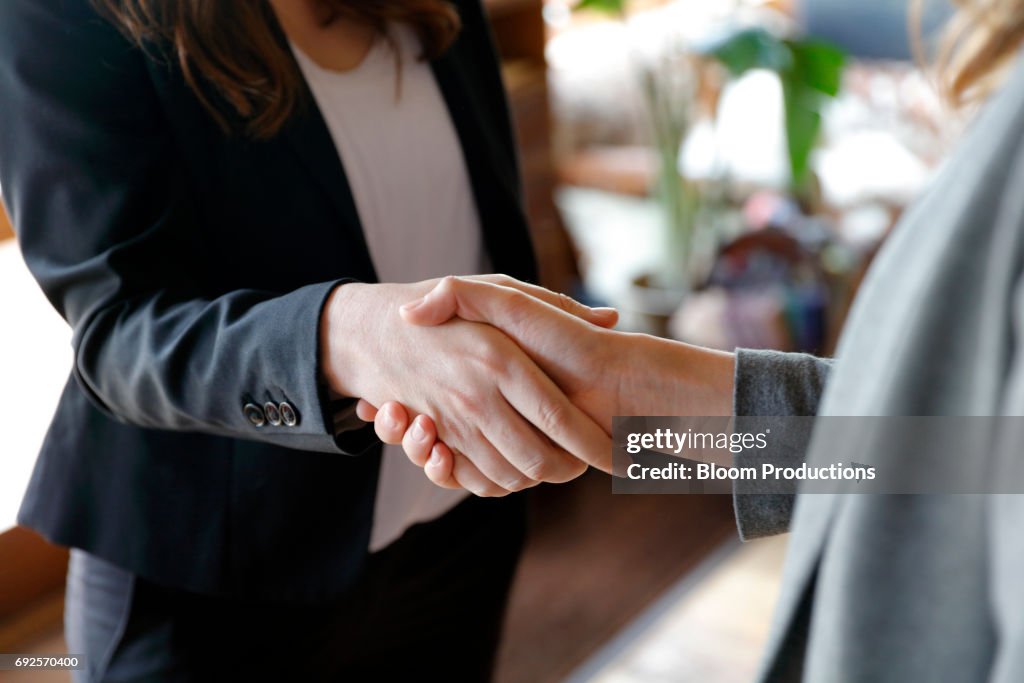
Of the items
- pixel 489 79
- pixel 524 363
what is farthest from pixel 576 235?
pixel 524 363

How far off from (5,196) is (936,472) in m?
0.59

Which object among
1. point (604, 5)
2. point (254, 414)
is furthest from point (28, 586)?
point (604, 5)

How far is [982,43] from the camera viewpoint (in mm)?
500

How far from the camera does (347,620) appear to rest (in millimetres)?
884

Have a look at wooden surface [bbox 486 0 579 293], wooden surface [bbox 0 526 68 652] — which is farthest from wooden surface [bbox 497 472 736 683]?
wooden surface [bbox 0 526 68 652]

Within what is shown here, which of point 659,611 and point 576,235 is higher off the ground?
point 576,235

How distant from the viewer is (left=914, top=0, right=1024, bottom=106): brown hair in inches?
19.2

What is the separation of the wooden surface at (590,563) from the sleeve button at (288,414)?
3.74 feet

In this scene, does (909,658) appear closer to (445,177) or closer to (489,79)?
(445,177)

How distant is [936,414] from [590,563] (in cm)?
157

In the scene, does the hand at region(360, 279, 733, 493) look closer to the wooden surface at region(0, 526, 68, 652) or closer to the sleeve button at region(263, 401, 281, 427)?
the sleeve button at region(263, 401, 281, 427)

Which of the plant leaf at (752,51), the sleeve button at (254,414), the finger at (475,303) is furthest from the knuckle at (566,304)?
the plant leaf at (752,51)

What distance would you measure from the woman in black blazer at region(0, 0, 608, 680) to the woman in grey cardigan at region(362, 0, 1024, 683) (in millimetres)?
204

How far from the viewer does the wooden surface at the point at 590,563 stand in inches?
68.3
